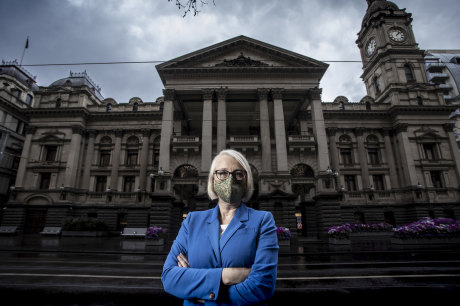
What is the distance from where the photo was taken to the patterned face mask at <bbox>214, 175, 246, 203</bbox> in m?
2.02

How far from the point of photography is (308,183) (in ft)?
77.2

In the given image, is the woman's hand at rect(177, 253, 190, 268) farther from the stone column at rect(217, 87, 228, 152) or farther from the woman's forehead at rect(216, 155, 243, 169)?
the stone column at rect(217, 87, 228, 152)

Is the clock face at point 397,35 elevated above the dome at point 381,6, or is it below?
below

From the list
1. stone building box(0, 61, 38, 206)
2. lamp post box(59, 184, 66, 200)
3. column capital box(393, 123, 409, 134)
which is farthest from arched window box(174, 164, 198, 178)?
column capital box(393, 123, 409, 134)

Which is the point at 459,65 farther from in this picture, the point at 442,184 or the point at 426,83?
the point at 442,184

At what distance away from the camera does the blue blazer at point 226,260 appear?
160 cm

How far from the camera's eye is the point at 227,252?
1.73 meters

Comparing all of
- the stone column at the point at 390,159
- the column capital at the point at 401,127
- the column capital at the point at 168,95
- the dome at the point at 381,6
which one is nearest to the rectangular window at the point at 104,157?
the column capital at the point at 168,95

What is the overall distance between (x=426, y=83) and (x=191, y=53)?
3567 centimetres

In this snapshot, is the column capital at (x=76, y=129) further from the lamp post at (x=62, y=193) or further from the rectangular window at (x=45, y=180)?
the lamp post at (x=62, y=193)

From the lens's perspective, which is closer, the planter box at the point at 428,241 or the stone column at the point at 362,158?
the planter box at the point at 428,241

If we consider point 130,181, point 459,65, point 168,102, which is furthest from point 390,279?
point 459,65

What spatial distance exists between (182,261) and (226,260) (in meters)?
0.44

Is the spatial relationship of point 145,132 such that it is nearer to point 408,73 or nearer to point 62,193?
point 62,193
